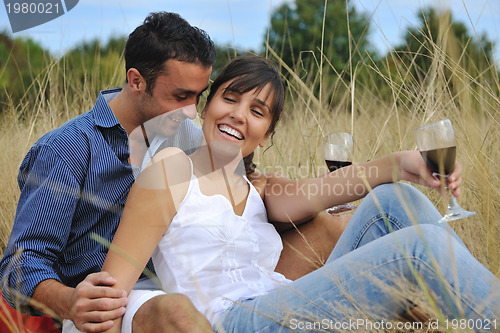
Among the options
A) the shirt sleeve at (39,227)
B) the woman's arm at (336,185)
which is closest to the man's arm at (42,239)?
the shirt sleeve at (39,227)

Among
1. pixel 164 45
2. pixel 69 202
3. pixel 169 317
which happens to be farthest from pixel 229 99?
pixel 169 317

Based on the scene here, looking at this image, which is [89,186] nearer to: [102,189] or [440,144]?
[102,189]

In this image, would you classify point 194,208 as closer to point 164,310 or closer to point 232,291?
point 232,291

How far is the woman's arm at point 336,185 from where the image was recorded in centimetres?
208

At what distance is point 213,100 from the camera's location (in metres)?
2.23

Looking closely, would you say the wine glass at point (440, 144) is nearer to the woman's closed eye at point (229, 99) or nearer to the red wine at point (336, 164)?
the red wine at point (336, 164)

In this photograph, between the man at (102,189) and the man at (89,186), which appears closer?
the man at (102,189)

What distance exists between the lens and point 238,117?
2133 millimetres

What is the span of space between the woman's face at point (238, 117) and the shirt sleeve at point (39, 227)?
609 mm

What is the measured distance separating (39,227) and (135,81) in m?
0.98

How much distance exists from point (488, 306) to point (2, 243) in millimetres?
2740

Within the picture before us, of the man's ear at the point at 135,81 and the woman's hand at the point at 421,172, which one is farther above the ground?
the woman's hand at the point at 421,172

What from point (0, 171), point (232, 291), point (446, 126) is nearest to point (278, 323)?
point (232, 291)

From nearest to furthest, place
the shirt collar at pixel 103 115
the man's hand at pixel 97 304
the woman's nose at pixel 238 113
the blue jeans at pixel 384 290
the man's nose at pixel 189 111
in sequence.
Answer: the blue jeans at pixel 384 290 < the man's hand at pixel 97 304 < the woman's nose at pixel 238 113 < the shirt collar at pixel 103 115 < the man's nose at pixel 189 111
